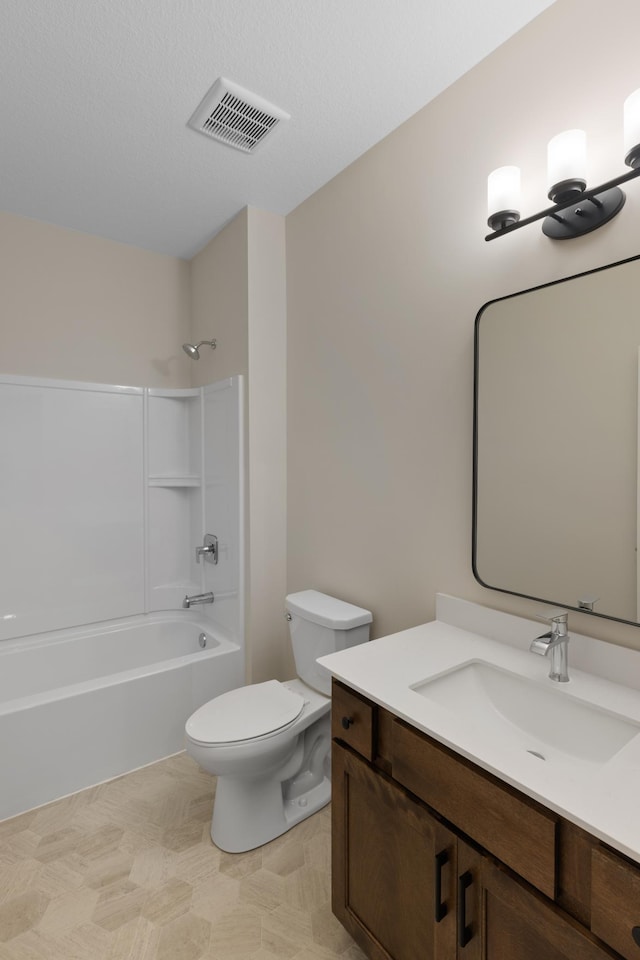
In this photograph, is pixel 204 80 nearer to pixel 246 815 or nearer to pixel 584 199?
pixel 584 199

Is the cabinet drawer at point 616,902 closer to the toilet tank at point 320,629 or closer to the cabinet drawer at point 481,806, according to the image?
the cabinet drawer at point 481,806

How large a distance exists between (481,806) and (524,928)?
192mm

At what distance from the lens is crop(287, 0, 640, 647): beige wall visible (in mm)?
1335

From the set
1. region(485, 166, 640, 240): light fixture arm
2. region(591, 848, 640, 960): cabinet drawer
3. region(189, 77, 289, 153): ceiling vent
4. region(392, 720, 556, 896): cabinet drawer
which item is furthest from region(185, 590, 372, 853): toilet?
region(189, 77, 289, 153): ceiling vent

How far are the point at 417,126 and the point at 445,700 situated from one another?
191cm

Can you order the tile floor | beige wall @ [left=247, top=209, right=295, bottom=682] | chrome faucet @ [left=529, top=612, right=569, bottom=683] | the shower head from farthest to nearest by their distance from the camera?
the shower head → beige wall @ [left=247, top=209, right=295, bottom=682] → the tile floor → chrome faucet @ [left=529, top=612, right=569, bottom=683]

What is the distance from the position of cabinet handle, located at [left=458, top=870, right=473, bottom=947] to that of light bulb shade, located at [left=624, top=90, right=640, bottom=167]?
5.07 ft

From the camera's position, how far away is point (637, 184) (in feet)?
3.95

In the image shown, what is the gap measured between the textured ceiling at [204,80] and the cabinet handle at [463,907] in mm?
2135

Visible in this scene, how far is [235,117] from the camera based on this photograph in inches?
71.3

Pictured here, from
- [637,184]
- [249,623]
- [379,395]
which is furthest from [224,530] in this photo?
[637,184]

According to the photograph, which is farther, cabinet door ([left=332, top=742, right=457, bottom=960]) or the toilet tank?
the toilet tank

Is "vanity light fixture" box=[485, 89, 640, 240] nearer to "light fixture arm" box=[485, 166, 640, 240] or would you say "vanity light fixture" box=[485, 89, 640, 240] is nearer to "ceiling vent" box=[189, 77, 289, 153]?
"light fixture arm" box=[485, 166, 640, 240]

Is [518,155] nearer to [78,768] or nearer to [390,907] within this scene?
[390,907]
